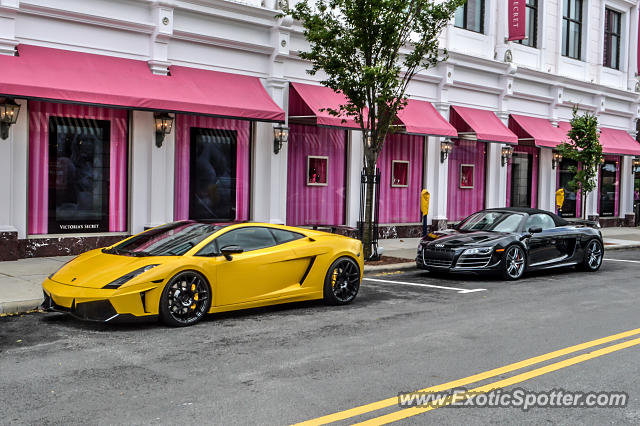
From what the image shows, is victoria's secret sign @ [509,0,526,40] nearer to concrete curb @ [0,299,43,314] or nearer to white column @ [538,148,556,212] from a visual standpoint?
white column @ [538,148,556,212]

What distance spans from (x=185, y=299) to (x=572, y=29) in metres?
24.1

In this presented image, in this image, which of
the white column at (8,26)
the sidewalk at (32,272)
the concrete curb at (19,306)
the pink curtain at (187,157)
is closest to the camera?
the concrete curb at (19,306)

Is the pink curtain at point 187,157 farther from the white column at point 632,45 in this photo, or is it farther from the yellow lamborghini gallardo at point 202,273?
the white column at point 632,45

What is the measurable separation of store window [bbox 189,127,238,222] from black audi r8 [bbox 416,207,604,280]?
529 centimetres

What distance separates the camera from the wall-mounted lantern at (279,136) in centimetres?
1709

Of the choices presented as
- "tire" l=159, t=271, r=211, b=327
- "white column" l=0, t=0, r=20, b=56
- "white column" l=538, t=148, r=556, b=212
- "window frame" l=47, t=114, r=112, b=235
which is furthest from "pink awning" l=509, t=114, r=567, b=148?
"tire" l=159, t=271, r=211, b=327

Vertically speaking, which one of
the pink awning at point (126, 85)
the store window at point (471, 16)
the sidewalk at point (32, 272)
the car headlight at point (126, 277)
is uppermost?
the store window at point (471, 16)

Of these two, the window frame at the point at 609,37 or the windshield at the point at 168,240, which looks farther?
the window frame at the point at 609,37

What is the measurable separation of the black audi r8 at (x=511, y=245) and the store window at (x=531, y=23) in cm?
1259

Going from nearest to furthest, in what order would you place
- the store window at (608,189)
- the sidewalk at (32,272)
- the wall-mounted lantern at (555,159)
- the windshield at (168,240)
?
the windshield at (168,240), the sidewalk at (32,272), the wall-mounted lantern at (555,159), the store window at (608,189)

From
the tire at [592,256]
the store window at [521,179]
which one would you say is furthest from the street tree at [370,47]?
the store window at [521,179]

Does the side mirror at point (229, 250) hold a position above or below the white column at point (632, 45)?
below

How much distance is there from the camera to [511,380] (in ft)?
19.8

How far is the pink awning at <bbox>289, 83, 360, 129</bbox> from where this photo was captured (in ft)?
55.1
